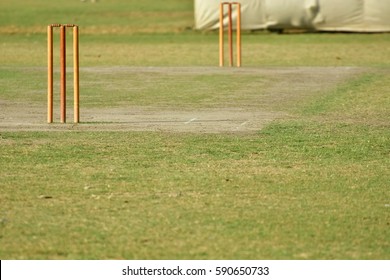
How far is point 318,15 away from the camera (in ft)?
152

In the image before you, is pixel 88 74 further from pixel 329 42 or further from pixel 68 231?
pixel 68 231

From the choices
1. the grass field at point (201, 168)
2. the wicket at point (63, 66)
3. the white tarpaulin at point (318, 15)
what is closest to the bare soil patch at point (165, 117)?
the grass field at point (201, 168)

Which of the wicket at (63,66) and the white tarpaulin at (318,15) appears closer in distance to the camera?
the wicket at (63,66)

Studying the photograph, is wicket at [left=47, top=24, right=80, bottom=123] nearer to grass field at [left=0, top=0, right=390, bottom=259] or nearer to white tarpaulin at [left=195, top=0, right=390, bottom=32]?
grass field at [left=0, top=0, right=390, bottom=259]

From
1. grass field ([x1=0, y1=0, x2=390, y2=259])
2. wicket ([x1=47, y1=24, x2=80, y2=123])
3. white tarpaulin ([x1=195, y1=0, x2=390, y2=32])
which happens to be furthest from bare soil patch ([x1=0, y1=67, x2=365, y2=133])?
white tarpaulin ([x1=195, y1=0, x2=390, y2=32])

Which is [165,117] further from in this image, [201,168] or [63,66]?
[201,168]

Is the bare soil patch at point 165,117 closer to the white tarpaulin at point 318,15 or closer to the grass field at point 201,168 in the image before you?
the grass field at point 201,168

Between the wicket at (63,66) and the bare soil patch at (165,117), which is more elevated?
the wicket at (63,66)

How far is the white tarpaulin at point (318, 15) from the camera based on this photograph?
151ft

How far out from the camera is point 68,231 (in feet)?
32.7

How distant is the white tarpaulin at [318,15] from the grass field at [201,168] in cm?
1627

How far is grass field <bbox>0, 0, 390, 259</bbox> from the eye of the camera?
380 inches

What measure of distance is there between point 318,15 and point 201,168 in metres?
33.4

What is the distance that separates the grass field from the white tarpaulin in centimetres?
1627
